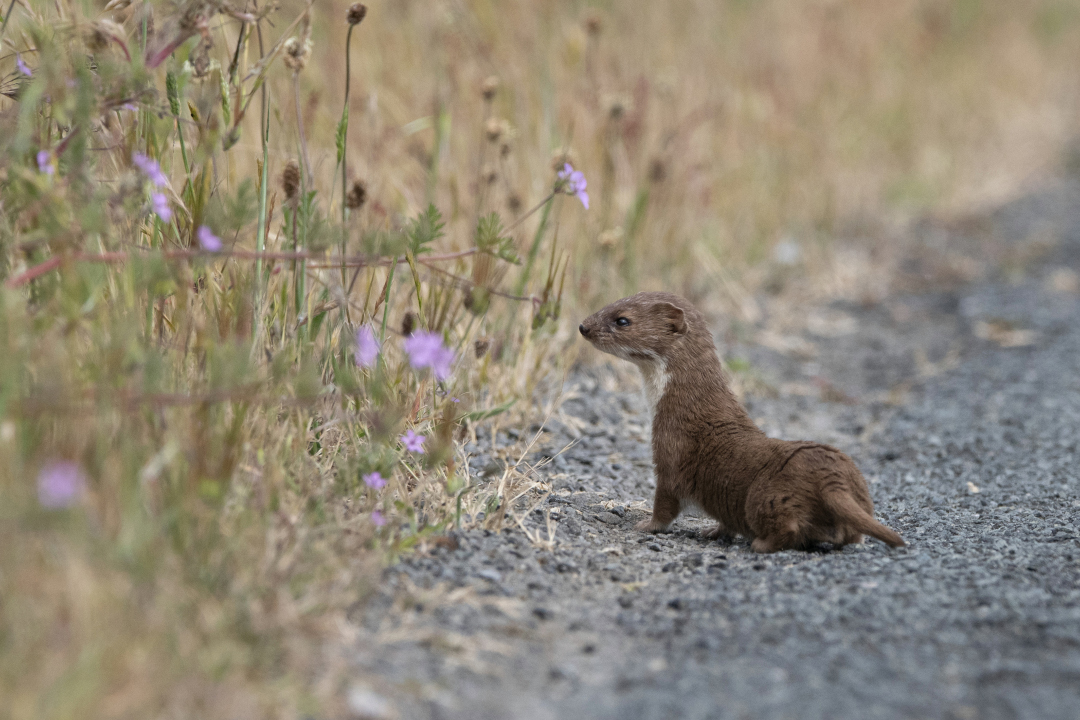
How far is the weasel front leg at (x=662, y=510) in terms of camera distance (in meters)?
3.53

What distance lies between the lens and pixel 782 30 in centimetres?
797

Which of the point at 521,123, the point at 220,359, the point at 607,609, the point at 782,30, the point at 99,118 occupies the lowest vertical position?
the point at 607,609

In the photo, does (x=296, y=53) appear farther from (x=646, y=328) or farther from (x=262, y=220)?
(x=646, y=328)

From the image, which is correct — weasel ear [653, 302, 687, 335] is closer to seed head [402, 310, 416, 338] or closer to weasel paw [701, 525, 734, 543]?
weasel paw [701, 525, 734, 543]

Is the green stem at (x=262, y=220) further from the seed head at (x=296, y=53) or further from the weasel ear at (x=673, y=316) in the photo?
the weasel ear at (x=673, y=316)

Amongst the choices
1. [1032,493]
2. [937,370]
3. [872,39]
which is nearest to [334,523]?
[1032,493]

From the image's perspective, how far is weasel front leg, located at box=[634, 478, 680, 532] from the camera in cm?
353

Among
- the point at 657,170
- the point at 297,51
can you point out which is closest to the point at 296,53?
the point at 297,51

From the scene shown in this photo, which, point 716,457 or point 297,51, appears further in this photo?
point 716,457

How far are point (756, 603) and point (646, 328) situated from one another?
1.47 meters

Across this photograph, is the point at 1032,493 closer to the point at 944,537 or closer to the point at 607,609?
the point at 944,537

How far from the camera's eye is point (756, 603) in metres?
2.65

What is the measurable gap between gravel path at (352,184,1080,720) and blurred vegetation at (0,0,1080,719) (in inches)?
8.3

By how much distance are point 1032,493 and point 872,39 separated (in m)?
6.31
